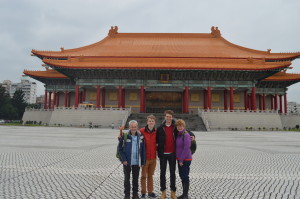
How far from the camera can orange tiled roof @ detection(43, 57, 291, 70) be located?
28.1 meters

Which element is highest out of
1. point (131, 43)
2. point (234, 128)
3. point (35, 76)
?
point (131, 43)

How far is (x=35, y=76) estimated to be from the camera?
33250mm

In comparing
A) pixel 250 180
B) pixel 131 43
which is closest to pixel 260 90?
pixel 131 43

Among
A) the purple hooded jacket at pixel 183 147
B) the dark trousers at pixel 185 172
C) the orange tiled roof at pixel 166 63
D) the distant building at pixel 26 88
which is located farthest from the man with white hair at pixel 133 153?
the distant building at pixel 26 88

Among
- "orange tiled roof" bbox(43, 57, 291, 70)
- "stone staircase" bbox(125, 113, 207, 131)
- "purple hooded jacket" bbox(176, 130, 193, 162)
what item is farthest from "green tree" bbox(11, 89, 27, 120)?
"purple hooded jacket" bbox(176, 130, 193, 162)

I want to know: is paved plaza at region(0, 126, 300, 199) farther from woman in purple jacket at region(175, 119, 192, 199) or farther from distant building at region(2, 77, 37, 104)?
distant building at region(2, 77, 37, 104)

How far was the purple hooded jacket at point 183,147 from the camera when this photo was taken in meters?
3.76

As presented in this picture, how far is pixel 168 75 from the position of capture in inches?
1195

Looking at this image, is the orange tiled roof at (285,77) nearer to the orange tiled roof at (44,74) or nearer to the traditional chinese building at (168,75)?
the traditional chinese building at (168,75)

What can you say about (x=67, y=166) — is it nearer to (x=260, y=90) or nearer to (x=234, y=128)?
(x=234, y=128)

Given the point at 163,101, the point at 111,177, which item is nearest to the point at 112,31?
the point at 163,101

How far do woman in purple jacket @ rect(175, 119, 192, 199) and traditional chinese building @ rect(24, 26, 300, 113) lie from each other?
2506 centimetres

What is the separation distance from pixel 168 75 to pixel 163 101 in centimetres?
550

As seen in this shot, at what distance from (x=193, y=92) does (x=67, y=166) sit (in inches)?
1150
